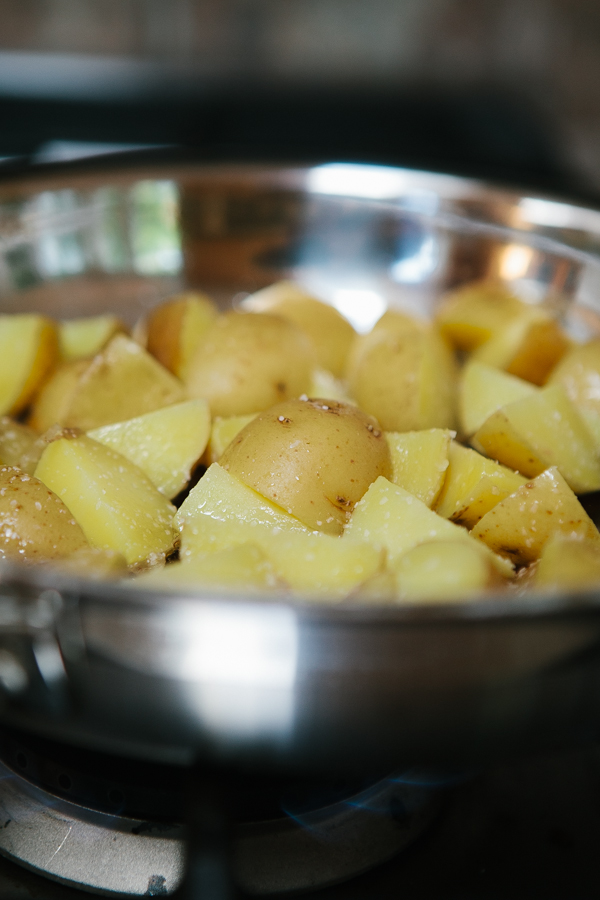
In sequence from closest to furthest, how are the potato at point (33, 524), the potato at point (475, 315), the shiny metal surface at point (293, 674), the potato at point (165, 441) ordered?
the shiny metal surface at point (293, 674), the potato at point (33, 524), the potato at point (165, 441), the potato at point (475, 315)

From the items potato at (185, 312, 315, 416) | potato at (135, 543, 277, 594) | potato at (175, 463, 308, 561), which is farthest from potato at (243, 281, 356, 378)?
potato at (135, 543, 277, 594)

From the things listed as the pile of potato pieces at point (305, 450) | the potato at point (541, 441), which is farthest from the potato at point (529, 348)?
the potato at point (541, 441)

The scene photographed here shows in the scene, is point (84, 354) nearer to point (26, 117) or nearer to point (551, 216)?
point (551, 216)

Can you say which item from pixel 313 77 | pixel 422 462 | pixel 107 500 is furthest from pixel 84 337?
pixel 313 77

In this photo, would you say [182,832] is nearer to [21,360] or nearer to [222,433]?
Result: [222,433]

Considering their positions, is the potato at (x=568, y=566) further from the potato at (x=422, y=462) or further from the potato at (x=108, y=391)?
the potato at (x=108, y=391)

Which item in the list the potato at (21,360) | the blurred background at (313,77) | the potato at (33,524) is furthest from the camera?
the blurred background at (313,77)
